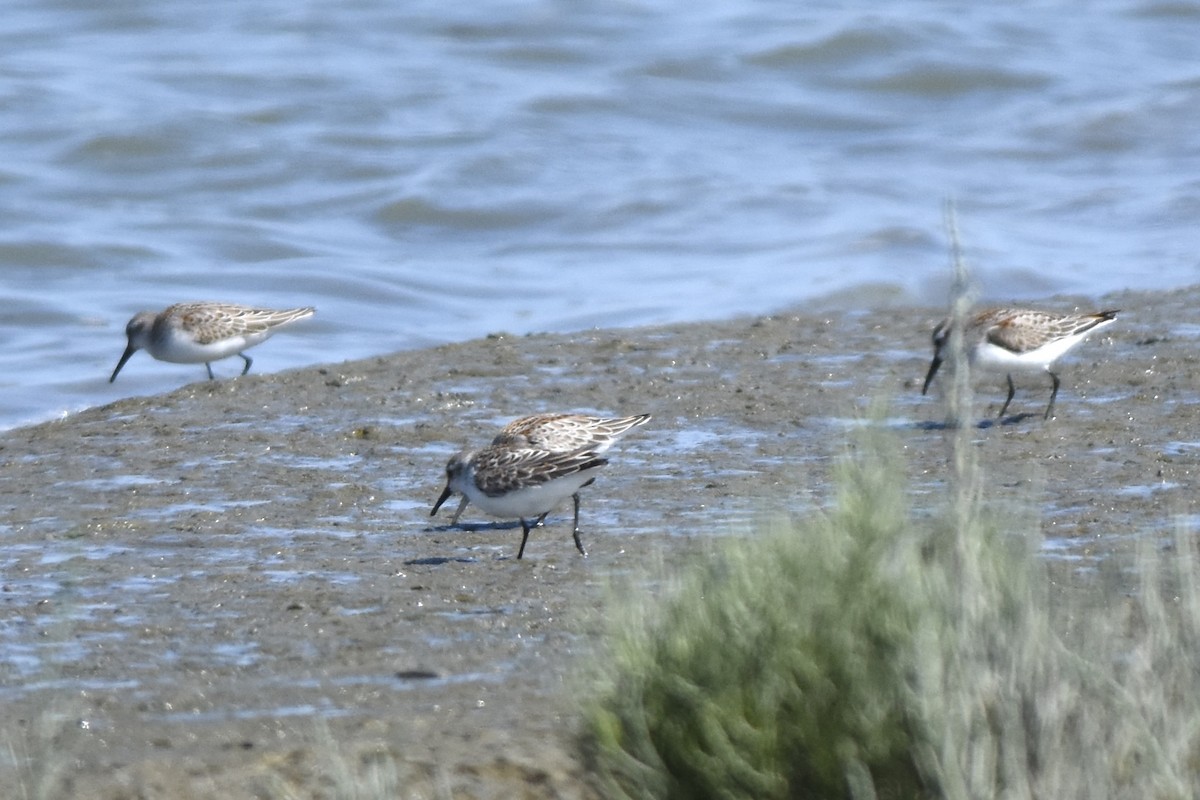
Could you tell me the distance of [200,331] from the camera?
13.7 m

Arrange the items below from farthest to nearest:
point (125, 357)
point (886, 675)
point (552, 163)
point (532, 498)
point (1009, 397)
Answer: point (552, 163), point (125, 357), point (1009, 397), point (532, 498), point (886, 675)

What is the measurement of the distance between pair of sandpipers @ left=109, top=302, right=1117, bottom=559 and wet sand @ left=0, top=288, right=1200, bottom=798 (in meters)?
0.27

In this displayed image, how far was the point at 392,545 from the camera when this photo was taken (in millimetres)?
8812

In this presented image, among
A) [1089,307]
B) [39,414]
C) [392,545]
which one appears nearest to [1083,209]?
[1089,307]

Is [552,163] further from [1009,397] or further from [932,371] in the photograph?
[1009,397]

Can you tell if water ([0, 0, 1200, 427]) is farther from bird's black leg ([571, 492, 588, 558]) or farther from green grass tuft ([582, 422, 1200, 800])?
green grass tuft ([582, 422, 1200, 800])

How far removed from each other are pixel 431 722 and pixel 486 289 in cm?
1199

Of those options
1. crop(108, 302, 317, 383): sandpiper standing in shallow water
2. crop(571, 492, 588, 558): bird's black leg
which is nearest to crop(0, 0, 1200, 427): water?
crop(108, 302, 317, 383): sandpiper standing in shallow water

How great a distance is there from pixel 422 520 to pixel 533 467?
1.03m

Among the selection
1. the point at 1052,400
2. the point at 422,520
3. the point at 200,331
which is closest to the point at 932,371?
the point at 1052,400

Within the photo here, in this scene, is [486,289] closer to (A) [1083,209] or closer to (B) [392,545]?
(A) [1083,209]

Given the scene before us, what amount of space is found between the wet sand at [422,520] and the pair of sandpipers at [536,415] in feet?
0.90

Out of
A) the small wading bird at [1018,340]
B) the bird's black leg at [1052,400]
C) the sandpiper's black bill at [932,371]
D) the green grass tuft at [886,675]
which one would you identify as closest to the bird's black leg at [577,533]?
the green grass tuft at [886,675]

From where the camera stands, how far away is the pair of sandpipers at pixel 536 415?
338 inches
